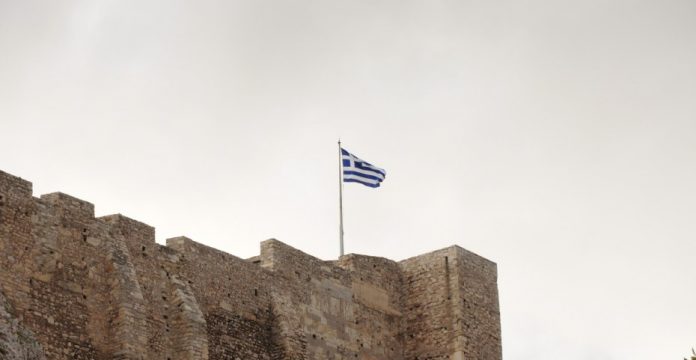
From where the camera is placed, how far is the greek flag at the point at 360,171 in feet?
143

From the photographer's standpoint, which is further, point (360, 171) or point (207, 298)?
point (360, 171)

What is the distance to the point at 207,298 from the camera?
3612cm

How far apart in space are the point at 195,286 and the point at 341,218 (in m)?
8.49

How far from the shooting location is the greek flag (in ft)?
143

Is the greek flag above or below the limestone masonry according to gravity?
above

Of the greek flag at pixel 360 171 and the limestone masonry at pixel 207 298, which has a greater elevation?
the greek flag at pixel 360 171

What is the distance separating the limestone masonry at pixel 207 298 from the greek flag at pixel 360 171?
2.49m

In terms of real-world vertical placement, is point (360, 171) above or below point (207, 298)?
above

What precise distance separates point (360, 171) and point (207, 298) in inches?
351

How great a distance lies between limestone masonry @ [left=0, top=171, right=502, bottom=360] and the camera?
31766 mm

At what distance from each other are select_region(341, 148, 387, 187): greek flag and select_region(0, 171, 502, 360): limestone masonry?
2489mm

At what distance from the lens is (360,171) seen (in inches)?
1719

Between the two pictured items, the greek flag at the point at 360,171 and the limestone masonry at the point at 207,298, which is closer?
the limestone masonry at the point at 207,298

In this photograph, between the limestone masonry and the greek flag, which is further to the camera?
the greek flag
